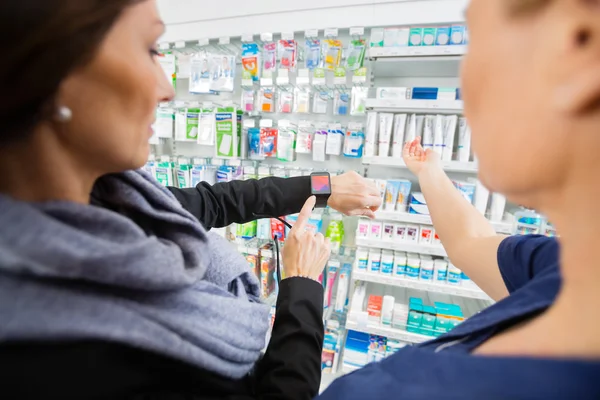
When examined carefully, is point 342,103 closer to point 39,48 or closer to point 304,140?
point 304,140

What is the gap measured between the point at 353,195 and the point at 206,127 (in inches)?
47.7

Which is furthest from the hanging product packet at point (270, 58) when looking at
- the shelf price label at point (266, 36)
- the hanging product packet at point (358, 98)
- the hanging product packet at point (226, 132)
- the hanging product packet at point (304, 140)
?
the hanging product packet at point (358, 98)

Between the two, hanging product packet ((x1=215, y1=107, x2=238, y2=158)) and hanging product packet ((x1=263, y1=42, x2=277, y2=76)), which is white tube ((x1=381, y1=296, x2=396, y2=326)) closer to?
hanging product packet ((x1=215, y1=107, x2=238, y2=158))

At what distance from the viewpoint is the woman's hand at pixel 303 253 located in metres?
0.78

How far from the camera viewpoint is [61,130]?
0.41m

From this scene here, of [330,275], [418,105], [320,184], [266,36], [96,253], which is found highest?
[266,36]

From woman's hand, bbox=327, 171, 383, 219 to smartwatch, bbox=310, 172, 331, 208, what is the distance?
26 mm

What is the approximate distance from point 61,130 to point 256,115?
156 centimetres

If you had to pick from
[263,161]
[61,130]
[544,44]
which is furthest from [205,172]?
[544,44]

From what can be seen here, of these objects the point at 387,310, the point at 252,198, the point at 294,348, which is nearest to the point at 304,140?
the point at 252,198

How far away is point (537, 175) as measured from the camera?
0.32m

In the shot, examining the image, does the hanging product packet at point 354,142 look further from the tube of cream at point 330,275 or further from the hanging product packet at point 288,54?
the tube of cream at point 330,275

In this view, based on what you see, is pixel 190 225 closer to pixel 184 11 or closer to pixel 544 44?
pixel 544 44

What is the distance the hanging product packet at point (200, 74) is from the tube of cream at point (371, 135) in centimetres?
110
